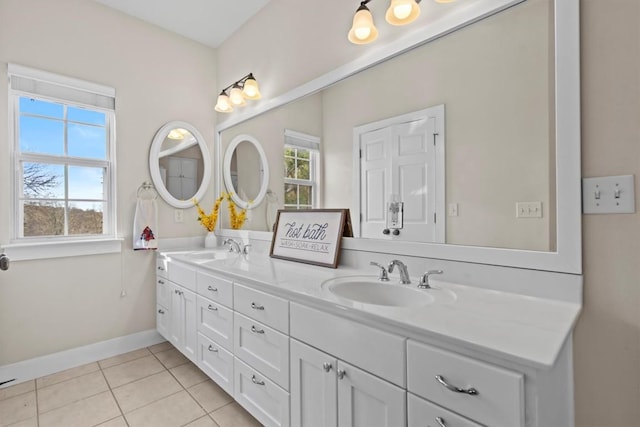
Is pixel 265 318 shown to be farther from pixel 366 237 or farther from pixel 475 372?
pixel 475 372

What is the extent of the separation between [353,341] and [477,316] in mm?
398

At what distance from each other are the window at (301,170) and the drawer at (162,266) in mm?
1114

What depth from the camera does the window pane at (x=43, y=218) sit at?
2.19 metres

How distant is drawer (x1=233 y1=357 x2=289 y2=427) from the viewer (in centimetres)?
136

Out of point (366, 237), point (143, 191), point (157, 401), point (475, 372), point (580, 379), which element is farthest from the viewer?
point (143, 191)

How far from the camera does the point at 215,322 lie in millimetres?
1842

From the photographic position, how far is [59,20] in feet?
7.38

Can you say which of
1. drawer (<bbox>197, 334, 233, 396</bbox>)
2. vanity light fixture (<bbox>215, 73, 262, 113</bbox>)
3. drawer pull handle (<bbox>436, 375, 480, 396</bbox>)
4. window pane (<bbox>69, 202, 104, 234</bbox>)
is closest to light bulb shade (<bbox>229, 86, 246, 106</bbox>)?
vanity light fixture (<bbox>215, 73, 262, 113</bbox>)

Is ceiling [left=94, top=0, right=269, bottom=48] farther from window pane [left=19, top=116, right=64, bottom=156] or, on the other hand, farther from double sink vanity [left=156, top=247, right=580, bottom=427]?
double sink vanity [left=156, top=247, right=580, bottom=427]

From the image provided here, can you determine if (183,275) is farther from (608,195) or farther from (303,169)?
(608,195)

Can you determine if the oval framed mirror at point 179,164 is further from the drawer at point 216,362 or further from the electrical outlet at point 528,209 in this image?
the electrical outlet at point 528,209

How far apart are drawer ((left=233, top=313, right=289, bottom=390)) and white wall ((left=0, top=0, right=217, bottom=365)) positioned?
146cm

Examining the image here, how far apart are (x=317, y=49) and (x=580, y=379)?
207 cm

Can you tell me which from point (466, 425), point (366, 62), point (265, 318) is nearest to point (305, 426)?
point (265, 318)
